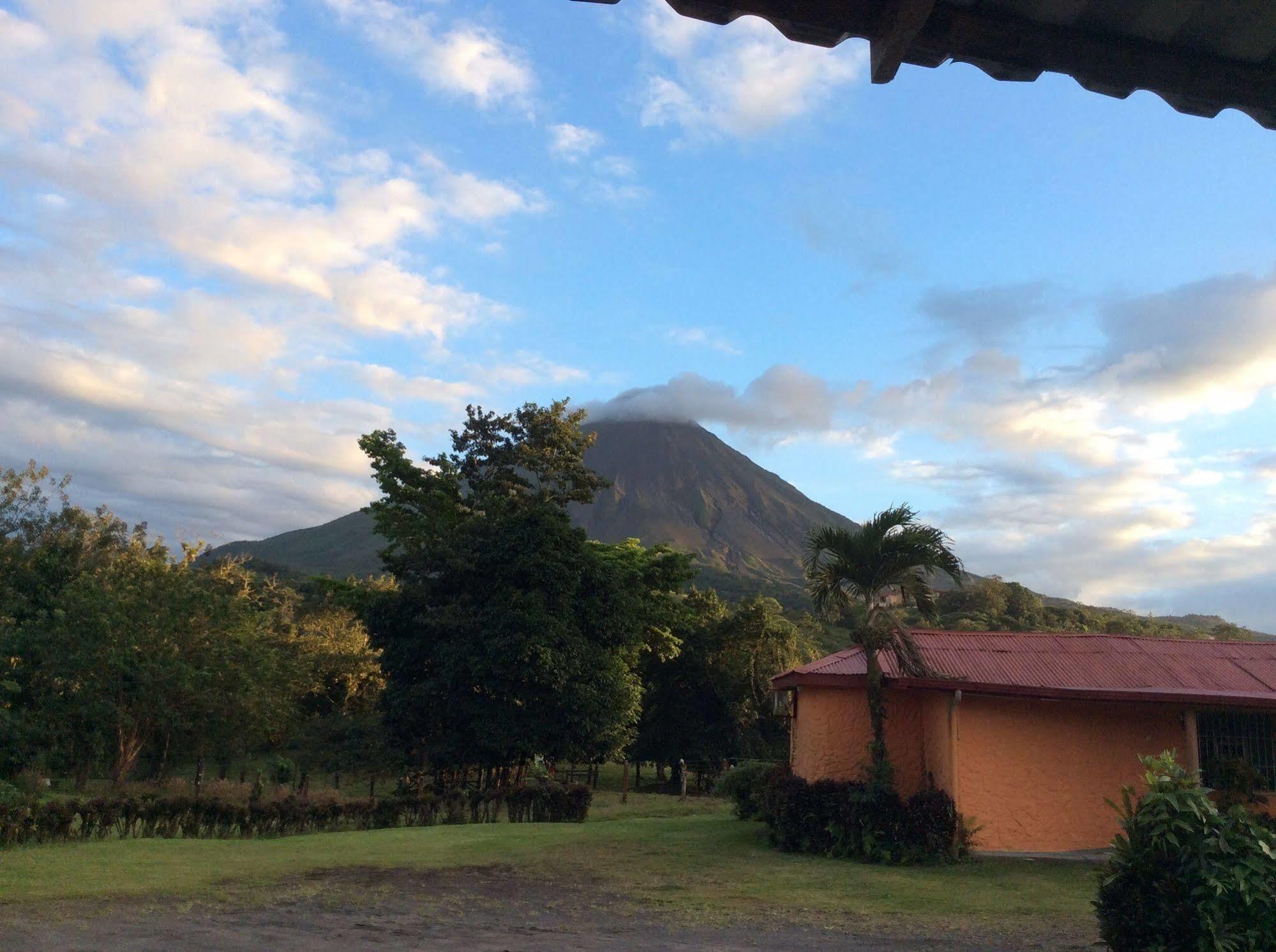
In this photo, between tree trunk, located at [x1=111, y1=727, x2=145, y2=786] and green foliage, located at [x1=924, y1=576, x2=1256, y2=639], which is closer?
tree trunk, located at [x1=111, y1=727, x2=145, y2=786]

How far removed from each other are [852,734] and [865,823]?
1.91 meters

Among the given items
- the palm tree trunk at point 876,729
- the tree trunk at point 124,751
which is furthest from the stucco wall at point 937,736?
the tree trunk at point 124,751

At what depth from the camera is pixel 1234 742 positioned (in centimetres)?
1350

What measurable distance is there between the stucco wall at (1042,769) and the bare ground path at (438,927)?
4823 mm

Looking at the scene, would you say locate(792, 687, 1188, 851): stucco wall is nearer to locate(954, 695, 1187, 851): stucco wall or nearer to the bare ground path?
locate(954, 695, 1187, 851): stucco wall

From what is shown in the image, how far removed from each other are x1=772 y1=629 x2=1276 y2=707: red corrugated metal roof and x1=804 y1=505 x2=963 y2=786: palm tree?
51cm

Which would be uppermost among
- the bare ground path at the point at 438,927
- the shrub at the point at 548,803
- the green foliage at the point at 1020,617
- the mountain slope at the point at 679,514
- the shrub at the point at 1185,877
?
the mountain slope at the point at 679,514

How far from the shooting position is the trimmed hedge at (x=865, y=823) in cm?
1278

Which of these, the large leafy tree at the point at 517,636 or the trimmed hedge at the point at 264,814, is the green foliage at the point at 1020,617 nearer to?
the large leafy tree at the point at 517,636

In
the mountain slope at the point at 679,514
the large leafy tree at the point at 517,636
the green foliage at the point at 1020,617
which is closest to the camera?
the large leafy tree at the point at 517,636

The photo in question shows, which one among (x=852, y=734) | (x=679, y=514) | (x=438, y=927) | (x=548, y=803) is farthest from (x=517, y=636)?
(x=679, y=514)

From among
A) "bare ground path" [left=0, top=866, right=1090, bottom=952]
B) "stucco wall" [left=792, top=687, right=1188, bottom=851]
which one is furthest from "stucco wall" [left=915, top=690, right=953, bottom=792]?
"bare ground path" [left=0, top=866, right=1090, bottom=952]

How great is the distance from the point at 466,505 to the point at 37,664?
11.7m

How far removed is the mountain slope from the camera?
125 meters
